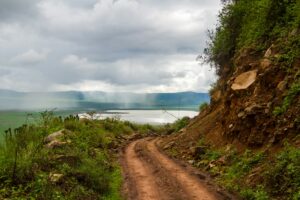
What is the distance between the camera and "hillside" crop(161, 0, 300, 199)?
18289 millimetres

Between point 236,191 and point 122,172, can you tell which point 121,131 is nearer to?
point 122,172

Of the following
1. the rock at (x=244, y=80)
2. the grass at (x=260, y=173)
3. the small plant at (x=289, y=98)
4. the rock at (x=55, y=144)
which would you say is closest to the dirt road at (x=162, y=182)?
the grass at (x=260, y=173)

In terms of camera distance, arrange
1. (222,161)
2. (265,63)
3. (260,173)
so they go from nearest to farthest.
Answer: (260,173) < (222,161) < (265,63)

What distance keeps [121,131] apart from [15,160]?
122 feet

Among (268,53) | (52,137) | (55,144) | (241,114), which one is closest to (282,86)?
(241,114)

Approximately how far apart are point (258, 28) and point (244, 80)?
15.8 feet

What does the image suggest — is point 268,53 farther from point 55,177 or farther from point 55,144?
point 55,177

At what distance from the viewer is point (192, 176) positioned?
2270 cm

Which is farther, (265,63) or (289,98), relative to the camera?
(265,63)

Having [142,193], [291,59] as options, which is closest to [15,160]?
[142,193]

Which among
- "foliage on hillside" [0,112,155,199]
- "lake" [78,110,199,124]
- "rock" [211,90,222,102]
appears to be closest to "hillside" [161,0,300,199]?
"rock" [211,90,222,102]

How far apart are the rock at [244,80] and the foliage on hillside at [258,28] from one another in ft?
7.49

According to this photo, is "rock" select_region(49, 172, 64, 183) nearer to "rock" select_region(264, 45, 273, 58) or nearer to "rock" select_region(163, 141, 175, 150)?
"rock" select_region(264, 45, 273, 58)

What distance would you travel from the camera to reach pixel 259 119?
2377 cm
